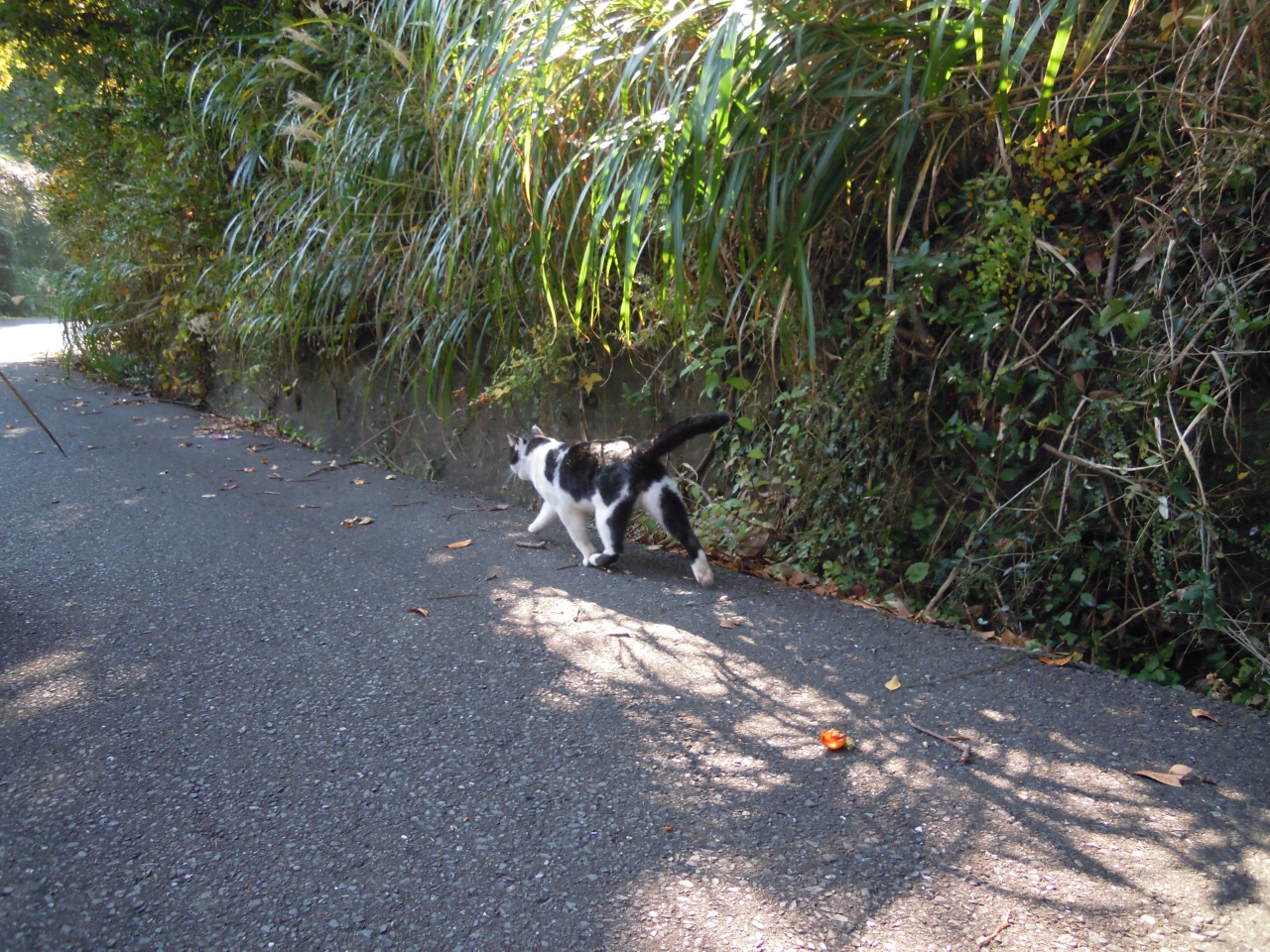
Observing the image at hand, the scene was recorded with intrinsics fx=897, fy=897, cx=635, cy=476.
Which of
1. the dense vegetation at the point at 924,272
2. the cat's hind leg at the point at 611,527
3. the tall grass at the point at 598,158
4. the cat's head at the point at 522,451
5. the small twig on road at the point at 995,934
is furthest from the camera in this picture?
the cat's head at the point at 522,451

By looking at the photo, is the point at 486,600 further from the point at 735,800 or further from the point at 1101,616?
the point at 1101,616

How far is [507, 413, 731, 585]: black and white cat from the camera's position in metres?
3.98

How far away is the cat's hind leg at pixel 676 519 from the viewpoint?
3967 mm

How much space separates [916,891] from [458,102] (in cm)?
430

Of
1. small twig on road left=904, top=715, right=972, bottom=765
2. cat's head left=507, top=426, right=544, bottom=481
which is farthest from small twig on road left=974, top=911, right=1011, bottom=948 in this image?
cat's head left=507, top=426, right=544, bottom=481

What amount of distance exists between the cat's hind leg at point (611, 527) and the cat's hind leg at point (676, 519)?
107 mm

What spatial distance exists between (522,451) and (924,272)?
7.93 feet

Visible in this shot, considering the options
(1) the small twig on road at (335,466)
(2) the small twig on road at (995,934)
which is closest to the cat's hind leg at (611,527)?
(2) the small twig on road at (995,934)

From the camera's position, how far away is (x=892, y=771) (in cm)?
239

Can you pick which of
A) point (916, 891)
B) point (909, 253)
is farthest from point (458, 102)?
point (916, 891)

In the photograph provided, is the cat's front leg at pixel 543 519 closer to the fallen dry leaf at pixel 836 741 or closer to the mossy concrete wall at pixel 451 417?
the mossy concrete wall at pixel 451 417

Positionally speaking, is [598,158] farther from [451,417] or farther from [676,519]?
[451,417]

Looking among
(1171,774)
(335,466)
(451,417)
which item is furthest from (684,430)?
(335,466)

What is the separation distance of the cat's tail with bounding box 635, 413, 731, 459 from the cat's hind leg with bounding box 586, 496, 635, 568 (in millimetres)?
248
